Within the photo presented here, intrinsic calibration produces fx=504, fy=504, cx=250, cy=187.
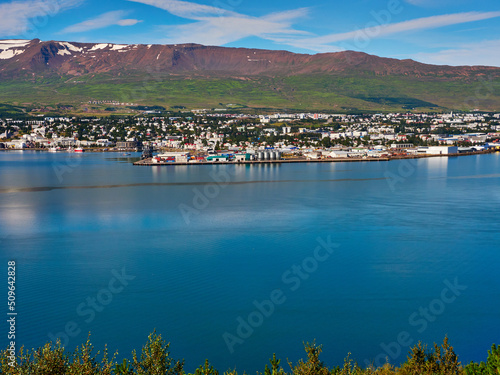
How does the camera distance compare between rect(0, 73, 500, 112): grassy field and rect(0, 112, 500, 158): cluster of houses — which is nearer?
rect(0, 112, 500, 158): cluster of houses

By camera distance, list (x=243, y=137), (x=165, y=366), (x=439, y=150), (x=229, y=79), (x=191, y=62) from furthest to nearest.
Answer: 1. (x=191, y=62)
2. (x=229, y=79)
3. (x=243, y=137)
4. (x=439, y=150)
5. (x=165, y=366)

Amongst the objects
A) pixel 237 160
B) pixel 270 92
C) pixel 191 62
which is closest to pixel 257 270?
pixel 237 160

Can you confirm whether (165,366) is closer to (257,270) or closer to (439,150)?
(257,270)

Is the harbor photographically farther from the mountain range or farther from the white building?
the mountain range

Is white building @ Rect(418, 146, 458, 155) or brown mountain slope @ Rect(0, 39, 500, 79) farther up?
brown mountain slope @ Rect(0, 39, 500, 79)

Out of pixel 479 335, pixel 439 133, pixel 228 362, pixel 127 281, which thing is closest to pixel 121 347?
pixel 228 362

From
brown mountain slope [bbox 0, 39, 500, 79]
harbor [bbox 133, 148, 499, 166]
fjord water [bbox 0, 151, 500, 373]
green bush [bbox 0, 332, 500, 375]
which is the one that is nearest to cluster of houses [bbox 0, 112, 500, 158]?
harbor [bbox 133, 148, 499, 166]
